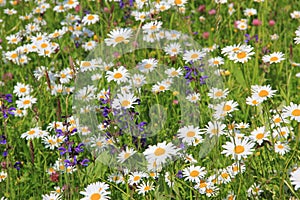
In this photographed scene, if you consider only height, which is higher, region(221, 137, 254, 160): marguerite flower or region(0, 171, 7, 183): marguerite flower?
region(221, 137, 254, 160): marguerite flower

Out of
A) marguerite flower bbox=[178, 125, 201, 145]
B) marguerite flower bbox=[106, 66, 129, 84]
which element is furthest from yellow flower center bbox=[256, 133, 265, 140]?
marguerite flower bbox=[106, 66, 129, 84]

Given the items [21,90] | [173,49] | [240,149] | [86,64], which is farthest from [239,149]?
[21,90]

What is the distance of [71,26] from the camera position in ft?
11.5

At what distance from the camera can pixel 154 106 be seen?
274cm

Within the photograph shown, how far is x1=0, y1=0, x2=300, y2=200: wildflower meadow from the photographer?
6.60 feet

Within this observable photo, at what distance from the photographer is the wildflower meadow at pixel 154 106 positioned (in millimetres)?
2012

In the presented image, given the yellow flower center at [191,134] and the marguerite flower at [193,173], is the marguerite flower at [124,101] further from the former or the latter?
the marguerite flower at [193,173]

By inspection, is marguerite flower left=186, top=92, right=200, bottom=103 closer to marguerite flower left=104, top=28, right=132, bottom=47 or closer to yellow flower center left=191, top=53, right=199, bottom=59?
yellow flower center left=191, top=53, right=199, bottom=59

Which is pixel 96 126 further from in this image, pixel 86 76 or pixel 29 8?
pixel 29 8

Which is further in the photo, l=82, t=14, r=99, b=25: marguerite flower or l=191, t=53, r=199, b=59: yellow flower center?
l=82, t=14, r=99, b=25: marguerite flower

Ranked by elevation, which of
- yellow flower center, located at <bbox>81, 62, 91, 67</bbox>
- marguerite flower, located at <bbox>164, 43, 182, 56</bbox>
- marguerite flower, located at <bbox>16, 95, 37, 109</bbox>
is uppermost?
marguerite flower, located at <bbox>164, 43, 182, 56</bbox>

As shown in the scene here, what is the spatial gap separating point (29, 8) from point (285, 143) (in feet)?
8.64

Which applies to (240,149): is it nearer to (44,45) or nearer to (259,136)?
(259,136)

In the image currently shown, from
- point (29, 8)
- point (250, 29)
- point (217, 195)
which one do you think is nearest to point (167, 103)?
point (217, 195)
